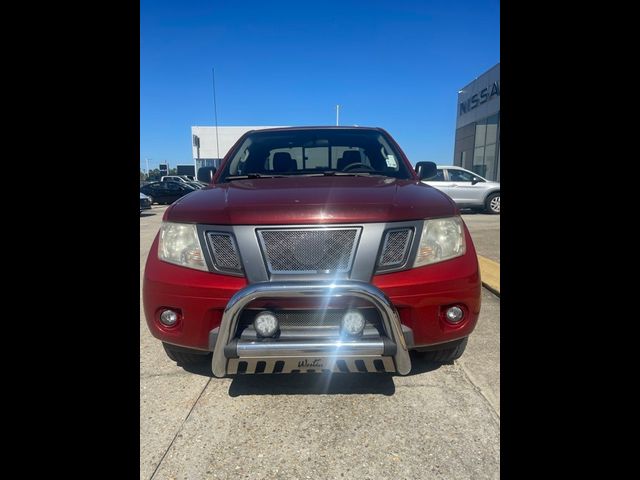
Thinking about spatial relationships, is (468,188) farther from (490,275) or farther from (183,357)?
(183,357)

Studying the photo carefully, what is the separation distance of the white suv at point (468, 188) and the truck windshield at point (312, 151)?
27.7 feet

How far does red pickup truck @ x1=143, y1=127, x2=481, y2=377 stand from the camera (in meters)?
1.55

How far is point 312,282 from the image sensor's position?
1520 mm

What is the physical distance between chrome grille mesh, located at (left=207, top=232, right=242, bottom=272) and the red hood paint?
7cm

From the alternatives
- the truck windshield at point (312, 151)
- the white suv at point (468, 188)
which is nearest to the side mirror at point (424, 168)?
the truck windshield at point (312, 151)

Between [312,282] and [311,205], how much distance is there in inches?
14.8

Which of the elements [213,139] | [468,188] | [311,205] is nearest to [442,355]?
[311,205]

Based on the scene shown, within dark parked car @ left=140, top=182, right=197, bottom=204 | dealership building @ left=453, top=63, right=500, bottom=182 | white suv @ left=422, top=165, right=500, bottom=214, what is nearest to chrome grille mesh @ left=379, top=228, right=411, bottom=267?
white suv @ left=422, top=165, right=500, bottom=214

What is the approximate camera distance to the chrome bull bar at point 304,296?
1492 mm

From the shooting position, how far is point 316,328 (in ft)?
5.38

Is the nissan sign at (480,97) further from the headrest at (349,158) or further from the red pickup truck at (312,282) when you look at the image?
the red pickup truck at (312,282)

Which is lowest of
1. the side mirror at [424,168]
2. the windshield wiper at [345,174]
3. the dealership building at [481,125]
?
the windshield wiper at [345,174]
